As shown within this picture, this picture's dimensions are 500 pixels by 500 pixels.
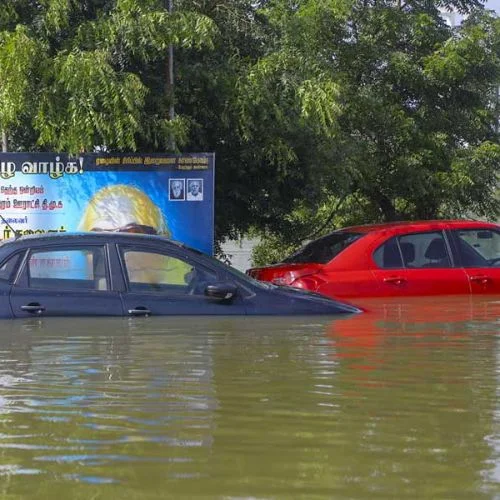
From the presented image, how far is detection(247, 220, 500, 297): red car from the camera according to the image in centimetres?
934

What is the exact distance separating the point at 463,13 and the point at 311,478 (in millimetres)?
15128

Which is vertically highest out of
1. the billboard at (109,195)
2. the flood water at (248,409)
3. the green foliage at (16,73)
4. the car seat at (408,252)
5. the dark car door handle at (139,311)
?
the green foliage at (16,73)

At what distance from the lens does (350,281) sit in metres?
9.32

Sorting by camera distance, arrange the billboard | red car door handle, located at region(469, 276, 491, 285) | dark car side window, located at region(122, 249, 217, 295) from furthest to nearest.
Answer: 1. the billboard
2. red car door handle, located at region(469, 276, 491, 285)
3. dark car side window, located at region(122, 249, 217, 295)

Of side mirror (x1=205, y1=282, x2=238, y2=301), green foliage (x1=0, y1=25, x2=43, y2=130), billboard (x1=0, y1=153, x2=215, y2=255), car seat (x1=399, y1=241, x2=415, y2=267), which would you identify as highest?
green foliage (x1=0, y1=25, x2=43, y2=130)

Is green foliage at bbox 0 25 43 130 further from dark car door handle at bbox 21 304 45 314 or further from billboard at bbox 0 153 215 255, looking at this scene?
dark car door handle at bbox 21 304 45 314

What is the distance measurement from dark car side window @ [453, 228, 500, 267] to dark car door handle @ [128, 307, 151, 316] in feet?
12.6

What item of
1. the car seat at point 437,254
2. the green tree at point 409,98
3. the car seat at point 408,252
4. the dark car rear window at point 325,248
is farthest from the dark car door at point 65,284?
the green tree at point 409,98

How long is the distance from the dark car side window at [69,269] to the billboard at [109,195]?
165 inches

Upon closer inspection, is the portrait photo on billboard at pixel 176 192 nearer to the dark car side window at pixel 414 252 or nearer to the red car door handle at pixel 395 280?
the dark car side window at pixel 414 252

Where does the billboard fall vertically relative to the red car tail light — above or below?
above

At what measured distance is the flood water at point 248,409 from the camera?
3842 millimetres

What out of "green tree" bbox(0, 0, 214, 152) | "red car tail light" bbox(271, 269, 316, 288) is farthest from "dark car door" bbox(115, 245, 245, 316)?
"green tree" bbox(0, 0, 214, 152)

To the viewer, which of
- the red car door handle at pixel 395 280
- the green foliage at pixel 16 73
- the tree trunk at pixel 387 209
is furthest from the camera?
the tree trunk at pixel 387 209
